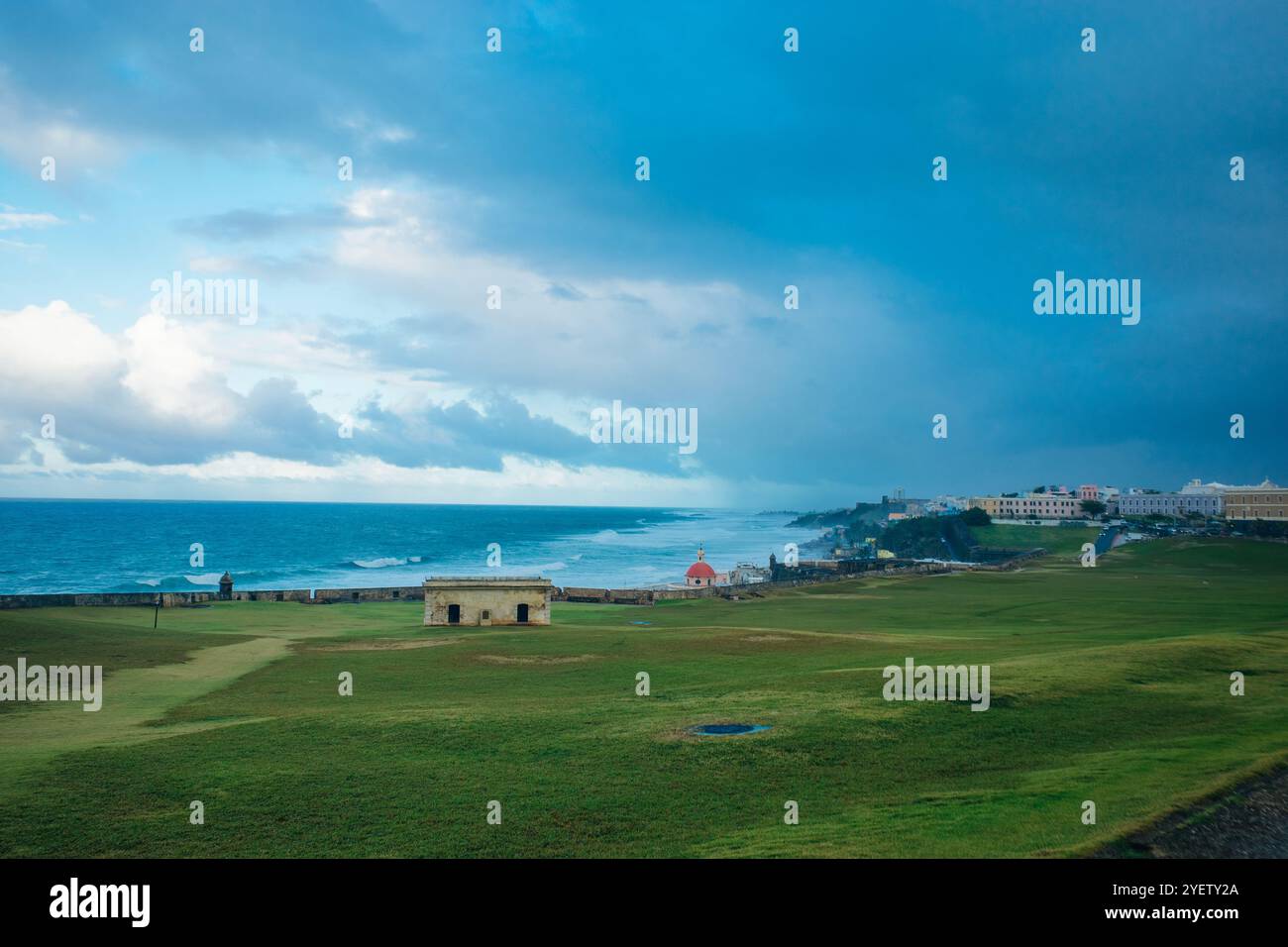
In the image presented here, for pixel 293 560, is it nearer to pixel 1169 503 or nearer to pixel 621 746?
pixel 621 746

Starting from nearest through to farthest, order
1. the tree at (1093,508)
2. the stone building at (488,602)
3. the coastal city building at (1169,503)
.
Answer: the stone building at (488,602)
the tree at (1093,508)
the coastal city building at (1169,503)

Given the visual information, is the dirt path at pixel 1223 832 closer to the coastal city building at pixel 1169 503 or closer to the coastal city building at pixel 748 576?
the coastal city building at pixel 748 576

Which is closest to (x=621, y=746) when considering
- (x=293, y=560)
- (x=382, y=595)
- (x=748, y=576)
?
(x=382, y=595)

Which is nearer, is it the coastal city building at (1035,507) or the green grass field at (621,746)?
the green grass field at (621,746)

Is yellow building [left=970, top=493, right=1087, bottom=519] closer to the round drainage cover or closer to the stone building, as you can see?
the stone building

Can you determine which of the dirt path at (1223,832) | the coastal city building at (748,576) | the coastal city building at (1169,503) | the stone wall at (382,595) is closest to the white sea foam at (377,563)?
the stone wall at (382,595)
